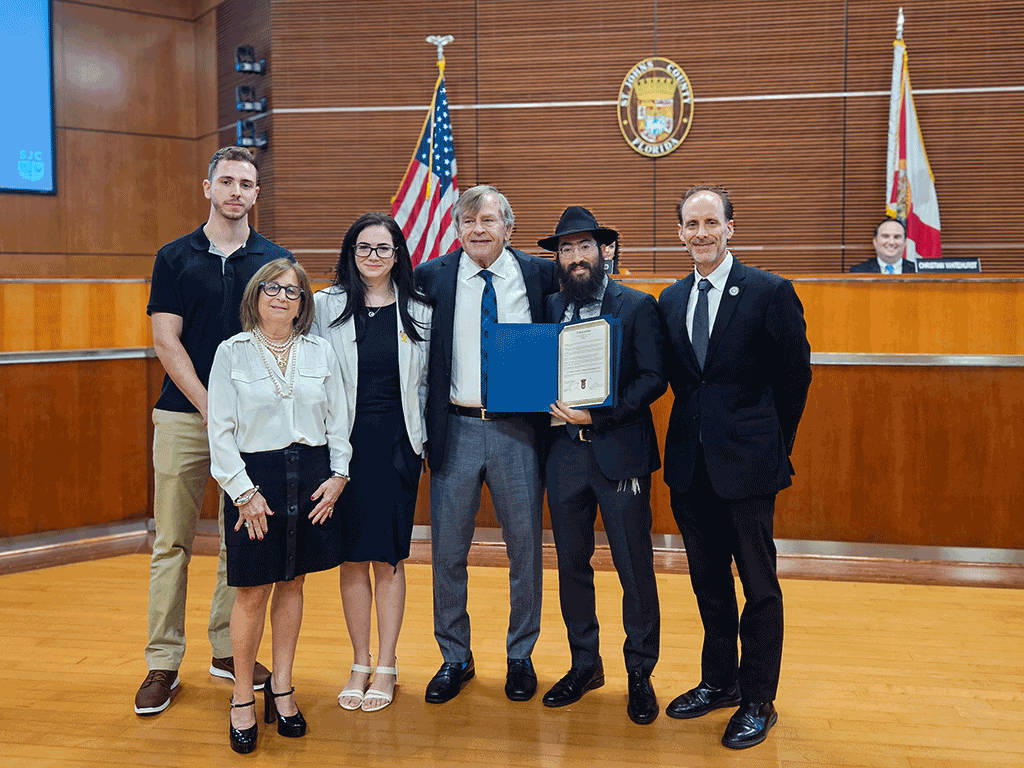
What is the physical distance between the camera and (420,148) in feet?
18.6

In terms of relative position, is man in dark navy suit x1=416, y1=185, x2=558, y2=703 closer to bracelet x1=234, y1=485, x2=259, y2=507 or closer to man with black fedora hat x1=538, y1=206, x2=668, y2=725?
man with black fedora hat x1=538, y1=206, x2=668, y2=725

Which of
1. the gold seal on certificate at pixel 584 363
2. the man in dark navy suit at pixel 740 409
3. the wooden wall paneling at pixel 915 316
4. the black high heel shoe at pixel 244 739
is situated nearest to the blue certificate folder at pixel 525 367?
the gold seal on certificate at pixel 584 363

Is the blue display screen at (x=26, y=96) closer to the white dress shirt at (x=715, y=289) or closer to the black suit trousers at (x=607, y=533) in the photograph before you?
the black suit trousers at (x=607, y=533)

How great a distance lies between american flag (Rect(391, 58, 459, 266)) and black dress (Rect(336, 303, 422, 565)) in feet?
9.68

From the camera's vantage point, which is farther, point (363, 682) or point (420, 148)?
point (420, 148)

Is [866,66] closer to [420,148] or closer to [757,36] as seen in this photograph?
[757,36]

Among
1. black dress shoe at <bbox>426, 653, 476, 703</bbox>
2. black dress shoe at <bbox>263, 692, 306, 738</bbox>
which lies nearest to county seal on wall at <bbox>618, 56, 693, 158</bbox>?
black dress shoe at <bbox>426, 653, 476, 703</bbox>

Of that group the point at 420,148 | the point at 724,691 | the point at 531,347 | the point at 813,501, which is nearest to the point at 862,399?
the point at 813,501

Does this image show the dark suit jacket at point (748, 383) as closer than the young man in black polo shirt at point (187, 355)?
Yes

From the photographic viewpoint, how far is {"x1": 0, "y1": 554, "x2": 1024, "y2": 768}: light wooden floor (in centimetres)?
226

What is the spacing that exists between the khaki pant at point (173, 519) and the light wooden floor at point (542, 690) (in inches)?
7.4

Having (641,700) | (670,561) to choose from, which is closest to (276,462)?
(641,700)

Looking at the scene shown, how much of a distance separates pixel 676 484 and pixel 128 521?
10.3 ft

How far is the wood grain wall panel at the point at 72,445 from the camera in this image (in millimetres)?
3908
